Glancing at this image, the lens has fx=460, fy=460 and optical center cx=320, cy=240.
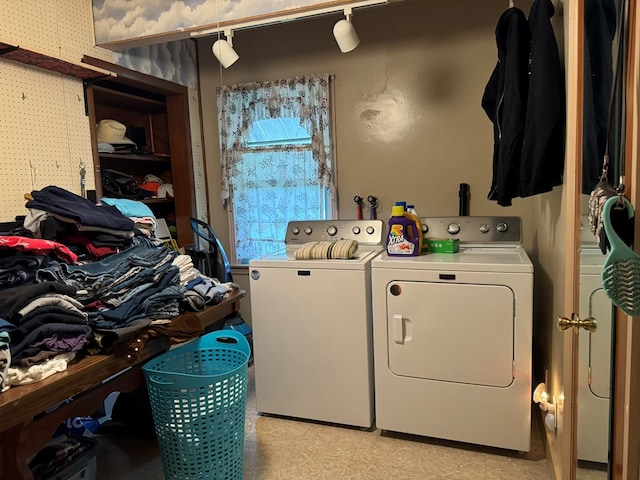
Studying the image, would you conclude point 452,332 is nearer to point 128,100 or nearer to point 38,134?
point 38,134

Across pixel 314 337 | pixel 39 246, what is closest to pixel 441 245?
pixel 314 337

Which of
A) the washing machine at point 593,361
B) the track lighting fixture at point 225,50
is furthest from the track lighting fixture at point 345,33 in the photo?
the washing machine at point 593,361

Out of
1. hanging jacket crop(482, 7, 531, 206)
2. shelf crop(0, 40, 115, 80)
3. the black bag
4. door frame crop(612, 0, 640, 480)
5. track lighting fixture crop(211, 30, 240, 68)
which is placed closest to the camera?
door frame crop(612, 0, 640, 480)

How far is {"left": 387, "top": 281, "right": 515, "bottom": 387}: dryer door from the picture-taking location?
2.12m

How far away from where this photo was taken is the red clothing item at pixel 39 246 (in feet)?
4.53

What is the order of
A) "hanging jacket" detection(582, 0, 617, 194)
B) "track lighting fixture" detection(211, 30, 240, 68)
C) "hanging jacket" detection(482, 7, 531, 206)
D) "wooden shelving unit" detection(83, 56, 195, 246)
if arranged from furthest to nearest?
"wooden shelving unit" detection(83, 56, 195, 246) < "track lighting fixture" detection(211, 30, 240, 68) < "hanging jacket" detection(482, 7, 531, 206) < "hanging jacket" detection(582, 0, 617, 194)

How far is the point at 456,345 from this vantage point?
2199 millimetres

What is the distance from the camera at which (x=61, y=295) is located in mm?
1354

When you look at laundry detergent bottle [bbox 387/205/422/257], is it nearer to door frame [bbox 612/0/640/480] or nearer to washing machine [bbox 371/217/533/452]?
washing machine [bbox 371/217/533/452]

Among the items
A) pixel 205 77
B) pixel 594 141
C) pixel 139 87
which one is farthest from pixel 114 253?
pixel 205 77

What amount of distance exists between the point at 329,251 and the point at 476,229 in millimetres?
846

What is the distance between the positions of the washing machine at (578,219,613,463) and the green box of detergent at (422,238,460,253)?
123 centimetres

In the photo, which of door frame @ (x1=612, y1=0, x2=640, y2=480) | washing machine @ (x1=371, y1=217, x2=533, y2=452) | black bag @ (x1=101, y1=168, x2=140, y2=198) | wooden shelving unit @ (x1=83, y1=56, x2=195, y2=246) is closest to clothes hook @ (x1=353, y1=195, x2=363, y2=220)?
washing machine @ (x1=371, y1=217, x2=533, y2=452)

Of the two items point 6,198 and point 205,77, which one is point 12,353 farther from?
point 205,77
